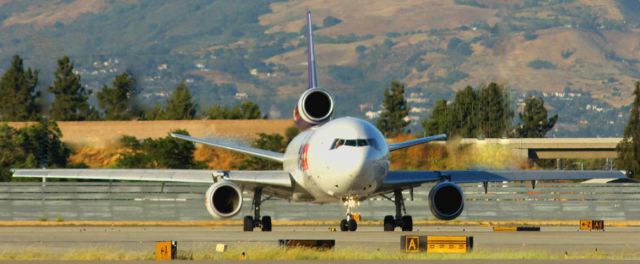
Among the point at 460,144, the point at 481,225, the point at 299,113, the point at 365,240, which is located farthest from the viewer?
the point at 460,144

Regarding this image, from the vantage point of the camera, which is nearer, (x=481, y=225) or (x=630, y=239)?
(x=630, y=239)

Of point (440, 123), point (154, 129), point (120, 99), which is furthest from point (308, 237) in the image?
point (120, 99)

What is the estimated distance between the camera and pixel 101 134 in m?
94.6

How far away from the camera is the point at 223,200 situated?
51.3m

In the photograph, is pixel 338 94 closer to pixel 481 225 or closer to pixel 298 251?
pixel 481 225

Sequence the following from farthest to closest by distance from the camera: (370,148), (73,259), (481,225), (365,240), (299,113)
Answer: (481,225) → (299,113) → (370,148) → (365,240) → (73,259)

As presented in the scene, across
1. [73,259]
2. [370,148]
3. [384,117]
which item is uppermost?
[384,117]

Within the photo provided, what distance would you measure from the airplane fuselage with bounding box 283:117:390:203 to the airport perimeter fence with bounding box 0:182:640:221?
45.2 feet

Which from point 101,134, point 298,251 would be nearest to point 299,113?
point 298,251

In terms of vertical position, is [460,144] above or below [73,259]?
above

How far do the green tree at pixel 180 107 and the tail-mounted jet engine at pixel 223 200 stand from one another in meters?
79.0

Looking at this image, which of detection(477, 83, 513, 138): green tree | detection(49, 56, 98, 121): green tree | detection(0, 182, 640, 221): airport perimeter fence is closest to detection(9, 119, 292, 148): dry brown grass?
detection(477, 83, 513, 138): green tree

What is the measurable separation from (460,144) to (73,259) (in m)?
46.5

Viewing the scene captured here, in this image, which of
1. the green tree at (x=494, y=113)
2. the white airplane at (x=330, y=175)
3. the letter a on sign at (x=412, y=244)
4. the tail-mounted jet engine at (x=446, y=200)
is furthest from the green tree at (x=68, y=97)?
the letter a on sign at (x=412, y=244)
